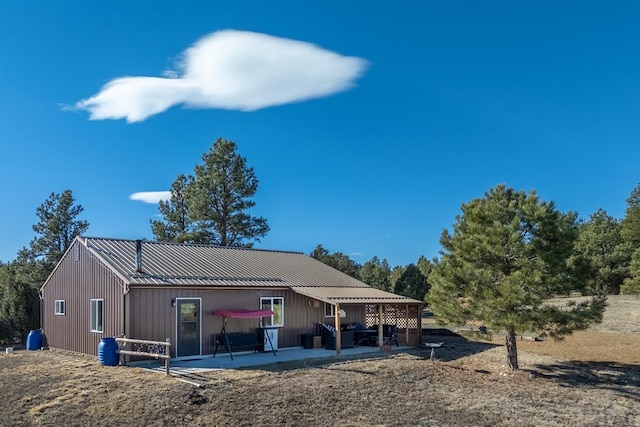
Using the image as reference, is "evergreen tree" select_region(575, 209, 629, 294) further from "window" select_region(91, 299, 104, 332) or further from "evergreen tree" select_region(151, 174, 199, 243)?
"window" select_region(91, 299, 104, 332)

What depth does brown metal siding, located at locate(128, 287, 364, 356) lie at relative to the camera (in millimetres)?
14922

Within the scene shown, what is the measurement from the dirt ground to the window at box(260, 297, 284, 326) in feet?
11.0

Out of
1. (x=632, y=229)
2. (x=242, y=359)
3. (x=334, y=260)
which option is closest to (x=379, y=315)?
(x=242, y=359)

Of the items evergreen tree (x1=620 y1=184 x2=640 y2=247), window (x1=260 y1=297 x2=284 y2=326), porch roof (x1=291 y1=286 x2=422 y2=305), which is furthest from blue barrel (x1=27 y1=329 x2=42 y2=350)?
evergreen tree (x1=620 y1=184 x2=640 y2=247)

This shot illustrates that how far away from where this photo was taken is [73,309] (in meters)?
18.0

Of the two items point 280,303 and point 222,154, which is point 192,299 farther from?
point 222,154

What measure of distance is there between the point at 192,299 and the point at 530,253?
9581 millimetres

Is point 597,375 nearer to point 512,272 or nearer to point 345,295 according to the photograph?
point 512,272

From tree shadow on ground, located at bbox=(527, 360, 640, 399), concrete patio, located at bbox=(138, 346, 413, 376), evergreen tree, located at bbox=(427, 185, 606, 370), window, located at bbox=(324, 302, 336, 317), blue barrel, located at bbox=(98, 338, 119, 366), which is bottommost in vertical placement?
tree shadow on ground, located at bbox=(527, 360, 640, 399)

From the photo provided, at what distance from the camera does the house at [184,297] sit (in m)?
15.3

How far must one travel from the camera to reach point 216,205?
3394 centimetres

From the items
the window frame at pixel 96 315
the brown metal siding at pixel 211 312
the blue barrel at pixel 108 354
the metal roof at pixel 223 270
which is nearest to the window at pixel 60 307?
the window frame at pixel 96 315

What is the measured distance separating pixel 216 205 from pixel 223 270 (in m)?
16.0

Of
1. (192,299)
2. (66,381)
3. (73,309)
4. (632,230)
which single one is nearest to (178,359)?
(192,299)
